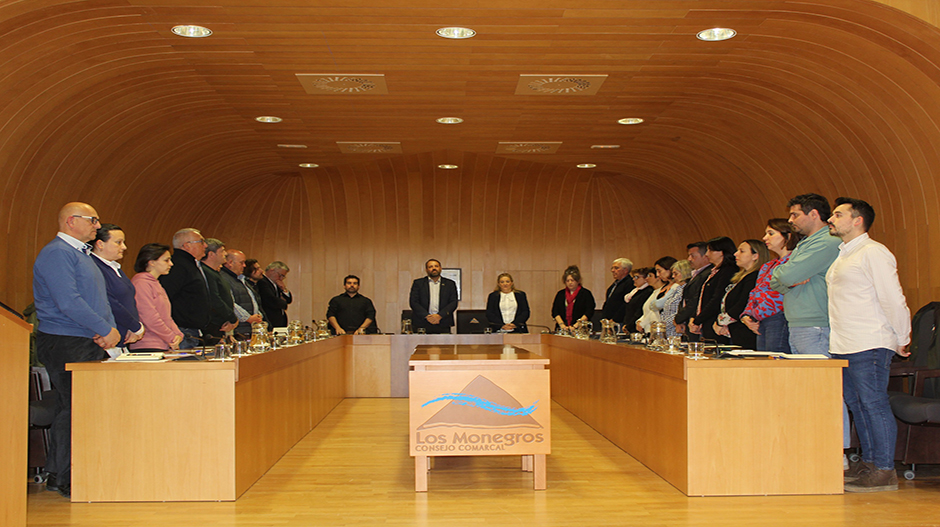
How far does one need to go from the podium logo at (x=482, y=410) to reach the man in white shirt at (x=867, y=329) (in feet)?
5.78

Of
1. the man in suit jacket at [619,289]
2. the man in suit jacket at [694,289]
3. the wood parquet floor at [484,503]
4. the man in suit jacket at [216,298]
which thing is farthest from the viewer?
the man in suit jacket at [619,289]

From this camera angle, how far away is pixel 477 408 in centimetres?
411

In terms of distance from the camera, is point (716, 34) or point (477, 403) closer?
point (477, 403)

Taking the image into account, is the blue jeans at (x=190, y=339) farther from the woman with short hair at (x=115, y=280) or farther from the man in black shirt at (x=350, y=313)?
the man in black shirt at (x=350, y=313)

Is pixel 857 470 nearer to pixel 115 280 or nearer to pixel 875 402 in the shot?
pixel 875 402

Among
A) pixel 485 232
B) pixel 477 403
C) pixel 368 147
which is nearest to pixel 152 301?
pixel 477 403

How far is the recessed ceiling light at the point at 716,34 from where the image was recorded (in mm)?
5229

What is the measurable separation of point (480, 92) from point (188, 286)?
302 cm

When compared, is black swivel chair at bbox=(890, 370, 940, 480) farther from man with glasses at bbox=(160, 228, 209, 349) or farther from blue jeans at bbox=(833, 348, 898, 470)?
man with glasses at bbox=(160, 228, 209, 349)

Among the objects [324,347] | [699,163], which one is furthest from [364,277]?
[699,163]

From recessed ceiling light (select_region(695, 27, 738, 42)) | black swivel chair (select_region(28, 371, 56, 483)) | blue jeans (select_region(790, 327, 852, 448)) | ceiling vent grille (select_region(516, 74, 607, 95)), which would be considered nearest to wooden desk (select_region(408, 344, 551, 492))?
blue jeans (select_region(790, 327, 852, 448))

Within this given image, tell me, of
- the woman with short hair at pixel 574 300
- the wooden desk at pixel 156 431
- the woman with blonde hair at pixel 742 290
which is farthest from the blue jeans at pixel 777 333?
the woman with short hair at pixel 574 300

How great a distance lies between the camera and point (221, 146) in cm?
879

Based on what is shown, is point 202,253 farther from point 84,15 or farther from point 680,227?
point 680,227
